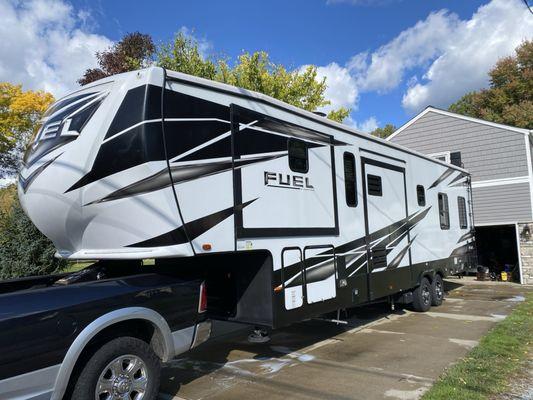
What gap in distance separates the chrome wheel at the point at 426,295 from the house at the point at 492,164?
7703 mm

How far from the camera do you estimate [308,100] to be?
57.1ft

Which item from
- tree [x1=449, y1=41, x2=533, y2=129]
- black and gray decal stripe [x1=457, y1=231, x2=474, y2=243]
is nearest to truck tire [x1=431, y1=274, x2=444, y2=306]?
black and gray decal stripe [x1=457, y1=231, x2=474, y2=243]

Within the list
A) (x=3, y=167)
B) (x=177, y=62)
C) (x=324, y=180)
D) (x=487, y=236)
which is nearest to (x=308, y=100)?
(x=177, y=62)

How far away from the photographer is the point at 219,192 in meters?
4.68

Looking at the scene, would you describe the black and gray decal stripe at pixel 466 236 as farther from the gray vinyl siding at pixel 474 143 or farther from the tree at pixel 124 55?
the tree at pixel 124 55

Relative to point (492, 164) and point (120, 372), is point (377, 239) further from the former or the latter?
point (492, 164)

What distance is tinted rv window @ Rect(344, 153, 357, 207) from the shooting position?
676cm

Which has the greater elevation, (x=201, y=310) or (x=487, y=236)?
(x=487, y=236)

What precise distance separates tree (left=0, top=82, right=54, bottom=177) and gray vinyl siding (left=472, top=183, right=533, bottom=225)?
91.4ft

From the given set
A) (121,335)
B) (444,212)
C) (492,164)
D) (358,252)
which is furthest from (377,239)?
(492,164)

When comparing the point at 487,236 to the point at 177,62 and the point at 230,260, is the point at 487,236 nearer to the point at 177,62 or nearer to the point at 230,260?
the point at 177,62

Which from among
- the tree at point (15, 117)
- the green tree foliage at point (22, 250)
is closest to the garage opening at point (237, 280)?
the green tree foliage at point (22, 250)

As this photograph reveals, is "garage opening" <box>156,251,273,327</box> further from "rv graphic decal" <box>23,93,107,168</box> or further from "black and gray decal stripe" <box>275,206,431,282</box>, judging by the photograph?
"rv graphic decal" <box>23,93,107,168</box>

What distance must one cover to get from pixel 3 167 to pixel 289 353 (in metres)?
33.0
